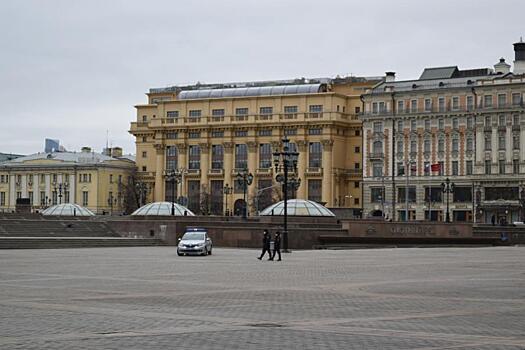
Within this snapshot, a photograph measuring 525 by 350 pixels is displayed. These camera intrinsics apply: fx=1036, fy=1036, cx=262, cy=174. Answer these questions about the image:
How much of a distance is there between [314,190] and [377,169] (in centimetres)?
1446

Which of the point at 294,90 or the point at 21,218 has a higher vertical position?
the point at 294,90

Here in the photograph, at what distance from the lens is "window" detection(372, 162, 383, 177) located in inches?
5561

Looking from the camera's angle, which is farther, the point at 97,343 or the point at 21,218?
the point at 21,218

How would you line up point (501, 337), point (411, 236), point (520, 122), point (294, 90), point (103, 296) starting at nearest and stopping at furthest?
point (501, 337) < point (103, 296) < point (411, 236) < point (520, 122) < point (294, 90)

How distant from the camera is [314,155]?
6063 inches

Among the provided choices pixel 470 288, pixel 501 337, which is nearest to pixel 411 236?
pixel 470 288

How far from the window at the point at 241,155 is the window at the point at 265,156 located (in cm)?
240

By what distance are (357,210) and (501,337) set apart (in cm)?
12324

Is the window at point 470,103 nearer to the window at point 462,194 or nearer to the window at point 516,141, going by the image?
the window at point 516,141

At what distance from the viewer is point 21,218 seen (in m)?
82.9

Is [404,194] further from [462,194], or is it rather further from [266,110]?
[266,110]

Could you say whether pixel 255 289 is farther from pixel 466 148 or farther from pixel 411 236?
pixel 466 148

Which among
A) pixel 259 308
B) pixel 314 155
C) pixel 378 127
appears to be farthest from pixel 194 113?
pixel 259 308

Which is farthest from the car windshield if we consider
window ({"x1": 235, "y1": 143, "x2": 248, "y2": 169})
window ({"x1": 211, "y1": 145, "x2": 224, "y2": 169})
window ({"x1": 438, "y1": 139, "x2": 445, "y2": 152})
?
window ({"x1": 211, "y1": 145, "x2": 224, "y2": 169})
